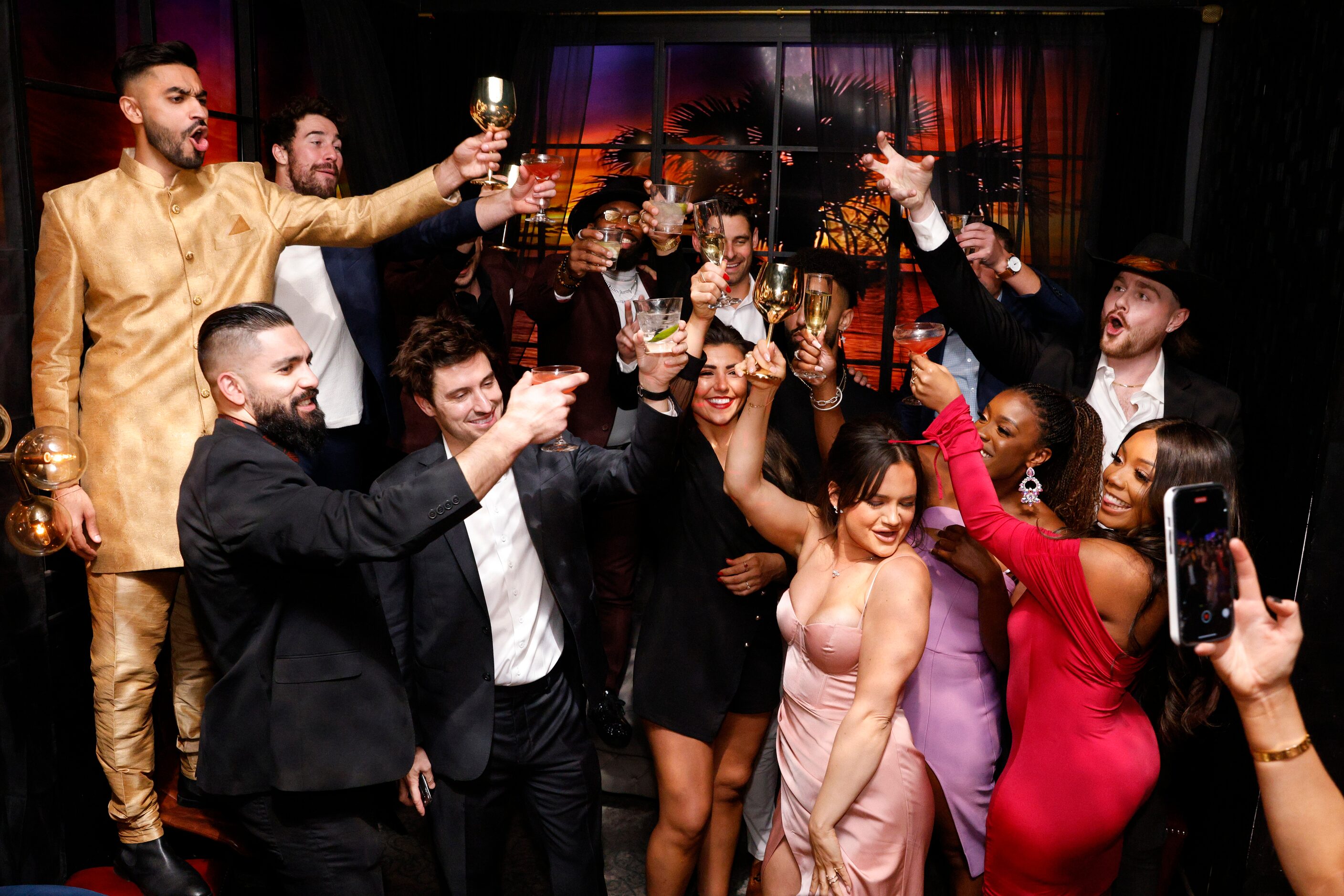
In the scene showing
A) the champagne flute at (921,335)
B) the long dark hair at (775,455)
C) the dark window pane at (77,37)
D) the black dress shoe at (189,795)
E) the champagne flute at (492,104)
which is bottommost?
the black dress shoe at (189,795)

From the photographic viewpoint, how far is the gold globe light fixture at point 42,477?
2244 mm

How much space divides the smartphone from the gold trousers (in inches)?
99.0

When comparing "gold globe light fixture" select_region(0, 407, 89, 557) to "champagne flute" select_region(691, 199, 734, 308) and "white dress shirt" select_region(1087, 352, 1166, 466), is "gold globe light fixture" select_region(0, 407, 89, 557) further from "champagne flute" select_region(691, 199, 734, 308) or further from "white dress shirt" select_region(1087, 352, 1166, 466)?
"white dress shirt" select_region(1087, 352, 1166, 466)

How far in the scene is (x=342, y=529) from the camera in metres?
2.02

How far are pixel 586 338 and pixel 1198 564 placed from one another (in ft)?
8.29

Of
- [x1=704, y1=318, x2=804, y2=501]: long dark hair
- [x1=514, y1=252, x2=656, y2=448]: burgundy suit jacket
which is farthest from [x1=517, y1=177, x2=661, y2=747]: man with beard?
[x1=704, y1=318, x2=804, y2=501]: long dark hair

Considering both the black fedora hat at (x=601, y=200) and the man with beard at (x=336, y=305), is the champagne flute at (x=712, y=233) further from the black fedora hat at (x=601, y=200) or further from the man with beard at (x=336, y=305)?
the black fedora hat at (x=601, y=200)

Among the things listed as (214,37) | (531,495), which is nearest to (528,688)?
(531,495)

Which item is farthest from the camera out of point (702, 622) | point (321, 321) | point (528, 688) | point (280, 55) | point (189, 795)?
point (280, 55)

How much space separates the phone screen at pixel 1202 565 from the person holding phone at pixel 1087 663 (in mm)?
610

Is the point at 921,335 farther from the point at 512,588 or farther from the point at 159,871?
the point at 159,871

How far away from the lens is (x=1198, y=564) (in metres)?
1.45

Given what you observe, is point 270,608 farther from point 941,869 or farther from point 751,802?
point 941,869

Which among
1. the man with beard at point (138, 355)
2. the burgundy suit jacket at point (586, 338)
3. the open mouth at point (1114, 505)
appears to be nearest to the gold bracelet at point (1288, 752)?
the open mouth at point (1114, 505)
